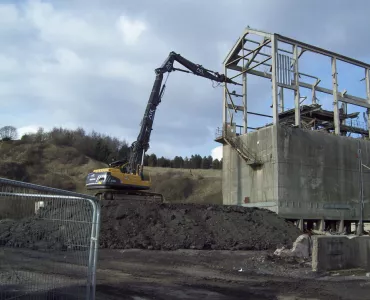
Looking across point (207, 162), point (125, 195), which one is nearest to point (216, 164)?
point (207, 162)

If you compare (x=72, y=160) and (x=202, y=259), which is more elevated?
(x=72, y=160)

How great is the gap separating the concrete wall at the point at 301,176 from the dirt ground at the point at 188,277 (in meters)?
11.8

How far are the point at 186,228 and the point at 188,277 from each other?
863 centimetres

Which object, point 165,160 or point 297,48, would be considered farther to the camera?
point 165,160

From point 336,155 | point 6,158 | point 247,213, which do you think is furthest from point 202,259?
point 6,158

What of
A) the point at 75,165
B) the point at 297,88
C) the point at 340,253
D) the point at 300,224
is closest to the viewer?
the point at 340,253

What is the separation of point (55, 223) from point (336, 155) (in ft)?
92.6

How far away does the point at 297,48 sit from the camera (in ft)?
102

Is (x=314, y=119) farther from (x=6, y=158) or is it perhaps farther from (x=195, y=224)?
(x=6, y=158)

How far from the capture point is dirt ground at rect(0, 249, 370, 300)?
554cm

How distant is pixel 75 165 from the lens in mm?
102250

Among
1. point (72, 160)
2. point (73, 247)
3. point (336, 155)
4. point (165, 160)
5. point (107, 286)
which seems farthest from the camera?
point (165, 160)

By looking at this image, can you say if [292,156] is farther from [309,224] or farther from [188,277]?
[188,277]

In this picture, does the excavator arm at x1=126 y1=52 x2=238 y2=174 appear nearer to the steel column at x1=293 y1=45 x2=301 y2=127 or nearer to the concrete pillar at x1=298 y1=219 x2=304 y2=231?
the steel column at x1=293 y1=45 x2=301 y2=127
